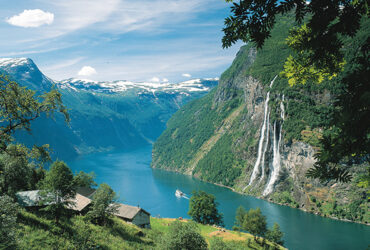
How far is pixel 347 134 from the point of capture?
15.0 feet

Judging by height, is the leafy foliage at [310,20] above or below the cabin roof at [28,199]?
above

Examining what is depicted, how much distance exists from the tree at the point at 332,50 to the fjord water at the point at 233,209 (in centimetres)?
3128

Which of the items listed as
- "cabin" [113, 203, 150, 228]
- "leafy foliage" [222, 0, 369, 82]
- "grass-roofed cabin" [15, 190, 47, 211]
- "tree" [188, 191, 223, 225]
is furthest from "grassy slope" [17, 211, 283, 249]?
"tree" [188, 191, 223, 225]

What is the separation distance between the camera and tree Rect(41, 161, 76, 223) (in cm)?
2706

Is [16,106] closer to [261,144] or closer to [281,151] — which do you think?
[281,151]

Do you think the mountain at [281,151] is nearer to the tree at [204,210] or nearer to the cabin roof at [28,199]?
the tree at [204,210]

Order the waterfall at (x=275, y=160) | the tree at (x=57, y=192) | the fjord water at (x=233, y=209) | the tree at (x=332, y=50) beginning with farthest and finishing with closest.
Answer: the waterfall at (x=275, y=160), the fjord water at (x=233, y=209), the tree at (x=57, y=192), the tree at (x=332, y=50)

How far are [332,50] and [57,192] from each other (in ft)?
98.0

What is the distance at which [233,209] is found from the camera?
9812cm

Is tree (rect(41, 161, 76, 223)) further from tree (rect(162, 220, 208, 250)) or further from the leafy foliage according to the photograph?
the leafy foliage

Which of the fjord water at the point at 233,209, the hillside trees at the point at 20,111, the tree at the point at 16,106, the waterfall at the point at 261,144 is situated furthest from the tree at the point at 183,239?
the waterfall at the point at 261,144

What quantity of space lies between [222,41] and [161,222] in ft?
194

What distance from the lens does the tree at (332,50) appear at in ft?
15.0

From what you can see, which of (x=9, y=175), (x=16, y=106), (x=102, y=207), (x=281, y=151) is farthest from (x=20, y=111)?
(x=281, y=151)
